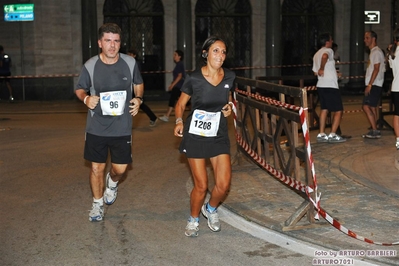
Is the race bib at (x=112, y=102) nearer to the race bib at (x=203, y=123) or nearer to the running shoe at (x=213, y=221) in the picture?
the race bib at (x=203, y=123)

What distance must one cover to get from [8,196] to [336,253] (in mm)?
4419

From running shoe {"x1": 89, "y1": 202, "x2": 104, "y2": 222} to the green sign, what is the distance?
16.1 meters

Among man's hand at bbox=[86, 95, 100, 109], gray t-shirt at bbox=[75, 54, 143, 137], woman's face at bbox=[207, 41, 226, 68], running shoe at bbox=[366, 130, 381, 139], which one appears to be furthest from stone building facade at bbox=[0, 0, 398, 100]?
woman's face at bbox=[207, 41, 226, 68]

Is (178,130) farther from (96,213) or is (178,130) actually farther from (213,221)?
(96,213)

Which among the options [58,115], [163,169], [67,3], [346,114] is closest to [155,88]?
[67,3]

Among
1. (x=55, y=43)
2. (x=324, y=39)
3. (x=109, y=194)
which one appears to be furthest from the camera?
(x=55, y=43)

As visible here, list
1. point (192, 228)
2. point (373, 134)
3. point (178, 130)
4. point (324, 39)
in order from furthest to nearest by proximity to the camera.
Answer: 1. point (373, 134)
2. point (324, 39)
3. point (192, 228)
4. point (178, 130)

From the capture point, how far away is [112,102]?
298 inches

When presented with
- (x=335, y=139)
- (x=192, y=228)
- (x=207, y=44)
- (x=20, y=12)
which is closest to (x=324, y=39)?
(x=335, y=139)

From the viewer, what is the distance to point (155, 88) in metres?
25.1

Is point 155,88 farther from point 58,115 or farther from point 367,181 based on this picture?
point 367,181

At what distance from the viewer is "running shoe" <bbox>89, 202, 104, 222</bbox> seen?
782 centimetres

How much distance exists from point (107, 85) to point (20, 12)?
16.2 metres

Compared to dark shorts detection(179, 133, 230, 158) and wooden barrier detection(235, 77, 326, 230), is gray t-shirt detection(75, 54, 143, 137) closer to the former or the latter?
dark shorts detection(179, 133, 230, 158)
